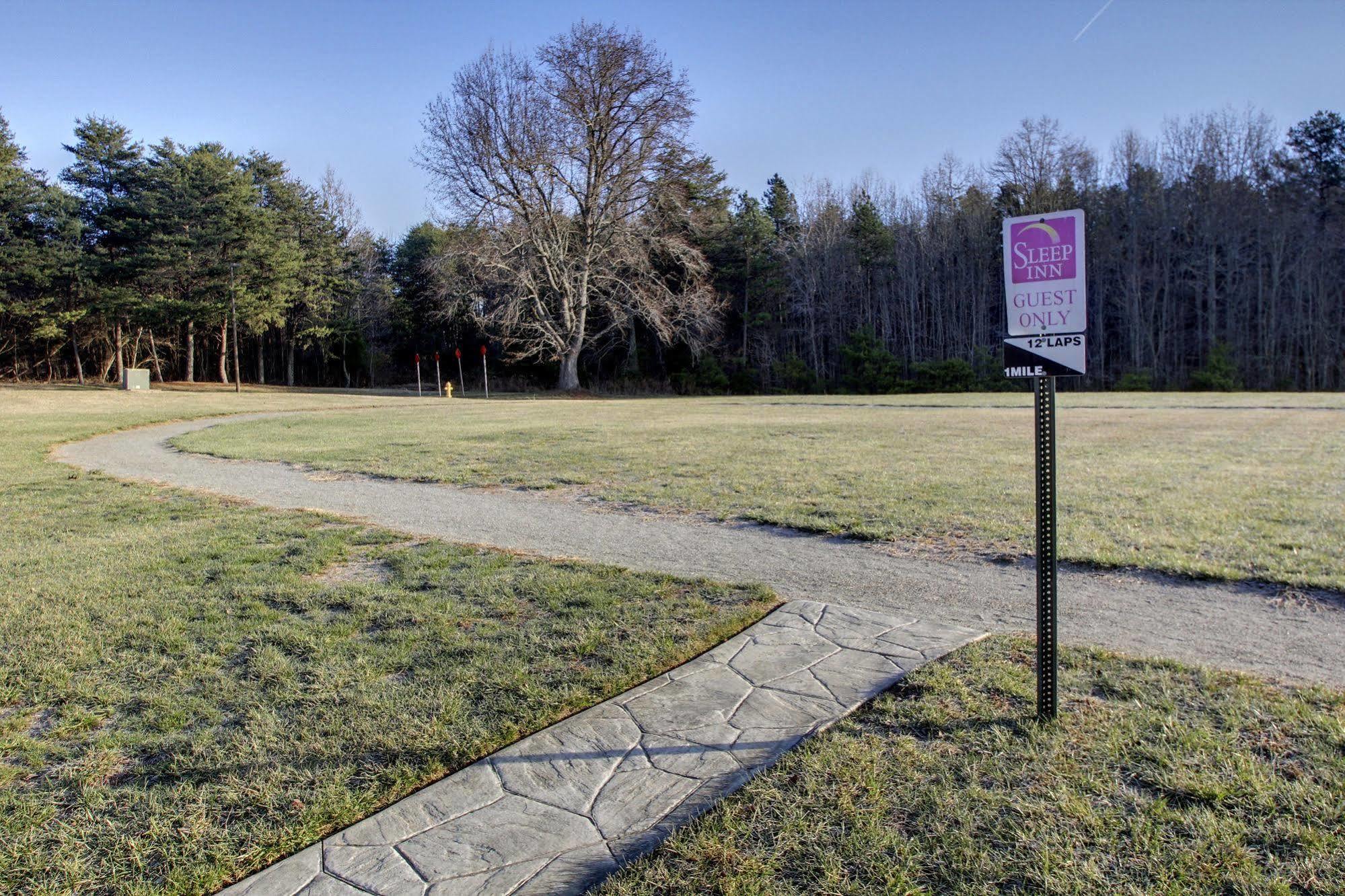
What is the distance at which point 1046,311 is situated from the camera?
8.65 feet

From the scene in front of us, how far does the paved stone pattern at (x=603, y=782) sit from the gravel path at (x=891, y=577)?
887 millimetres

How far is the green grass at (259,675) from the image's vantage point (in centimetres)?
237

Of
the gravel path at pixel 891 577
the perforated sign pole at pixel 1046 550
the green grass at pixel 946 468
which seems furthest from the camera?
the green grass at pixel 946 468

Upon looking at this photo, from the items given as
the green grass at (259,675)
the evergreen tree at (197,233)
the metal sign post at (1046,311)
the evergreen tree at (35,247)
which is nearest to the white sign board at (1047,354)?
the metal sign post at (1046,311)

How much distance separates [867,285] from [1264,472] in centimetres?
3759

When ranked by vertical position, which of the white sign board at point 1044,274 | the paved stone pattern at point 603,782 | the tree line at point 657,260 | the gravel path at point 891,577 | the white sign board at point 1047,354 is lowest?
the paved stone pattern at point 603,782

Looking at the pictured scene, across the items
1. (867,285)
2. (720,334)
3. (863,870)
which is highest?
(867,285)

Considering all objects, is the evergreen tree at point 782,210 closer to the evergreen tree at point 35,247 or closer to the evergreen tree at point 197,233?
the evergreen tree at point 197,233

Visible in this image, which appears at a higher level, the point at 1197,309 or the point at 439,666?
the point at 1197,309

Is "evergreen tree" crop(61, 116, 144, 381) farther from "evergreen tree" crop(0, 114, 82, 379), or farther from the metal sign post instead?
the metal sign post

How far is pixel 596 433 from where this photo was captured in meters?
15.9

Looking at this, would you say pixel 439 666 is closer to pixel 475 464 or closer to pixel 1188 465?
pixel 475 464

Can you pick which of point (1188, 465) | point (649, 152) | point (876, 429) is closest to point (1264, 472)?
point (1188, 465)

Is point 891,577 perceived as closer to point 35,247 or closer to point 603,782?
point 603,782
